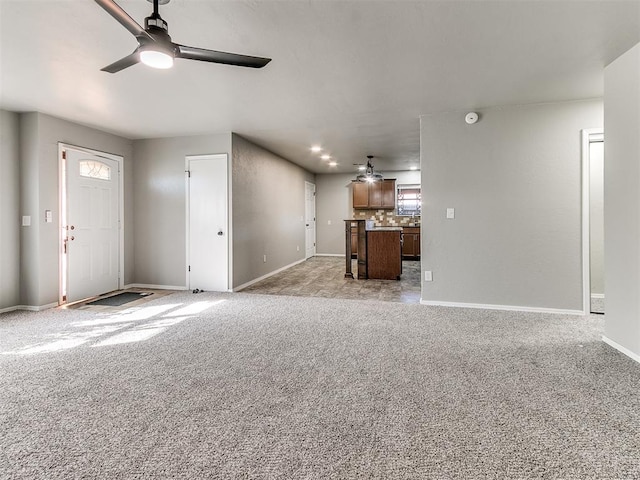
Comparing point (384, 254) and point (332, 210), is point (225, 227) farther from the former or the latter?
point (332, 210)

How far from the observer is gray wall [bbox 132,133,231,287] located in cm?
529

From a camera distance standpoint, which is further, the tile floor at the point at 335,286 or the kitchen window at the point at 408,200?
the kitchen window at the point at 408,200

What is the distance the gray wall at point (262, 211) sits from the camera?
5.25 m

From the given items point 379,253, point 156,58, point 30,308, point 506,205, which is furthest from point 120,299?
point 506,205

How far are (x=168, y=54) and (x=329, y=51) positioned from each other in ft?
4.24

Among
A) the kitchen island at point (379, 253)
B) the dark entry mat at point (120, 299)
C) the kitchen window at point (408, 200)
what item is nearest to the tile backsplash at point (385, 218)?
the kitchen window at point (408, 200)

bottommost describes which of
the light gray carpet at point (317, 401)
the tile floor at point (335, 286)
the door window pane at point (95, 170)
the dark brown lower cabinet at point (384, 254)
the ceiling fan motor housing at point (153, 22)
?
the light gray carpet at point (317, 401)

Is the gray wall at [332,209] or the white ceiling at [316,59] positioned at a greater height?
the white ceiling at [316,59]

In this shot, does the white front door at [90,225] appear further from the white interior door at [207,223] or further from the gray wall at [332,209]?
the gray wall at [332,209]

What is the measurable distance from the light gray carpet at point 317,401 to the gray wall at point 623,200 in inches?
12.5

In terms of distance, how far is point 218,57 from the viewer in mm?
2059

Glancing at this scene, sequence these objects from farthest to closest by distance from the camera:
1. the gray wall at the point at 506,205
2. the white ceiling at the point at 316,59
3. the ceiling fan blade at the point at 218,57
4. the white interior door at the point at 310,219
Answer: the white interior door at the point at 310,219
the gray wall at the point at 506,205
the white ceiling at the point at 316,59
the ceiling fan blade at the point at 218,57

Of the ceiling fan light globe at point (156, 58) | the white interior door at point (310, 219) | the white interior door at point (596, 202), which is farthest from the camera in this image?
the white interior door at point (310, 219)

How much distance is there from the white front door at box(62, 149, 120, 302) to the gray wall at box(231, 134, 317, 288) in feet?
6.23
